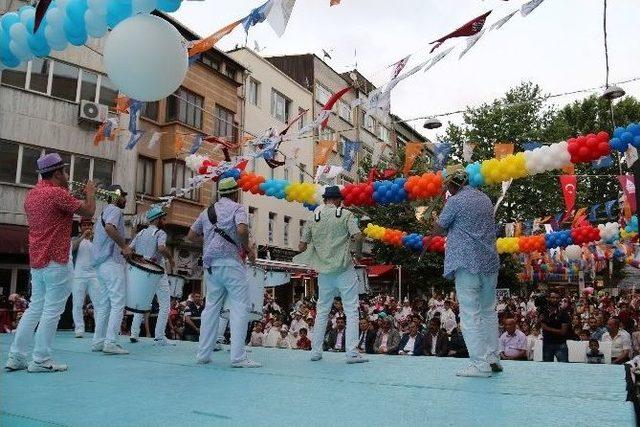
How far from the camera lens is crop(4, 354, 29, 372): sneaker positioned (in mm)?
5117

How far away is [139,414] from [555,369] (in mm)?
4082

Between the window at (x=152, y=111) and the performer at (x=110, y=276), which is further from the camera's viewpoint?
the window at (x=152, y=111)

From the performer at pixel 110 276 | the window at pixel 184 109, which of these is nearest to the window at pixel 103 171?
the window at pixel 184 109

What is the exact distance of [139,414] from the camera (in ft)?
11.2

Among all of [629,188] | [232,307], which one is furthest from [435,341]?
[232,307]

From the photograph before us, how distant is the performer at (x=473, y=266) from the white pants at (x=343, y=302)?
1370 millimetres

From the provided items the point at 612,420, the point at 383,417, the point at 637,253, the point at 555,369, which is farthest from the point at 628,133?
the point at 637,253

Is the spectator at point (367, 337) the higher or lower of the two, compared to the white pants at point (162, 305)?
lower

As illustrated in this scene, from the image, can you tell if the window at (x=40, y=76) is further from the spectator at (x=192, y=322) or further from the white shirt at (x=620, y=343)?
the white shirt at (x=620, y=343)

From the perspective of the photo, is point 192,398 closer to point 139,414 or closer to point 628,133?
point 139,414

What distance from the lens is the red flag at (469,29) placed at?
6168 millimetres

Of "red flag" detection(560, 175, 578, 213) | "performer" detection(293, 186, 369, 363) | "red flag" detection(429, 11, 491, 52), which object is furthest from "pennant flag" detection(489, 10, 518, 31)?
"red flag" detection(560, 175, 578, 213)

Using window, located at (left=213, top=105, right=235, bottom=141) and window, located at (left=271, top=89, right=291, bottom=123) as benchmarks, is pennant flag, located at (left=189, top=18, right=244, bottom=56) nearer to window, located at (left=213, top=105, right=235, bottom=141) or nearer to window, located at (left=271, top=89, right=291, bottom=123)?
window, located at (left=213, top=105, right=235, bottom=141)

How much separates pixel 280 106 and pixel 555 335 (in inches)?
963
